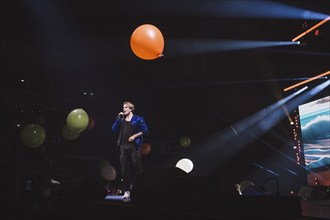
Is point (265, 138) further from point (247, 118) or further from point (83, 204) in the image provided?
point (83, 204)

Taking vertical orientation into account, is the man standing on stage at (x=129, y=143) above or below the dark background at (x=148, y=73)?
below

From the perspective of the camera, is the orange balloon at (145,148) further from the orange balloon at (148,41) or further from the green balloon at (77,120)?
the orange balloon at (148,41)

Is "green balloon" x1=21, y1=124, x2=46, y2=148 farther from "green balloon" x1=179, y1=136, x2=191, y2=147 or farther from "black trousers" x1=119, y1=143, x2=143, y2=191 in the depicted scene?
"green balloon" x1=179, y1=136, x2=191, y2=147

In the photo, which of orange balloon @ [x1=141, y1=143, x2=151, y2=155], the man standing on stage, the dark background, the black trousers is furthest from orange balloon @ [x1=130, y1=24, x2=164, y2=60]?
orange balloon @ [x1=141, y1=143, x2=151, y2=155]

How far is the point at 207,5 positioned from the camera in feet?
18.6

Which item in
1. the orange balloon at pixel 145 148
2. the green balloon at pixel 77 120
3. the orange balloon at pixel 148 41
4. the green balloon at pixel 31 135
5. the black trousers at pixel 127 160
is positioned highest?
the orange balloon at pixel 148 41

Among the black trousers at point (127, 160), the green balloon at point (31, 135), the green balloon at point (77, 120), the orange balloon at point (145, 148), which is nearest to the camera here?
the black trousers at point (127, 160)

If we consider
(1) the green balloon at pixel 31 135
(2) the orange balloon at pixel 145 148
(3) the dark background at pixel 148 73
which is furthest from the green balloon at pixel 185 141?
(1) the green balloon at pixel 31 135

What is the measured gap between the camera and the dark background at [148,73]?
232 inches

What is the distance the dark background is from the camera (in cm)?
589

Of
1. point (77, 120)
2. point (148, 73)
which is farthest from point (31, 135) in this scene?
point (148, 73)

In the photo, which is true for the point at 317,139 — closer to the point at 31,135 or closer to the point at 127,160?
the point at 127,160

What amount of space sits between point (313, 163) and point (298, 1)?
3255 millimetres

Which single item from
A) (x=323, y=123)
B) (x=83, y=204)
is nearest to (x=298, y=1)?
(x=323, y=123)
